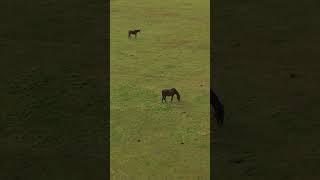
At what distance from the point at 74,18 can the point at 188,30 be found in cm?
389

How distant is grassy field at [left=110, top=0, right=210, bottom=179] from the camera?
7.71 meters
